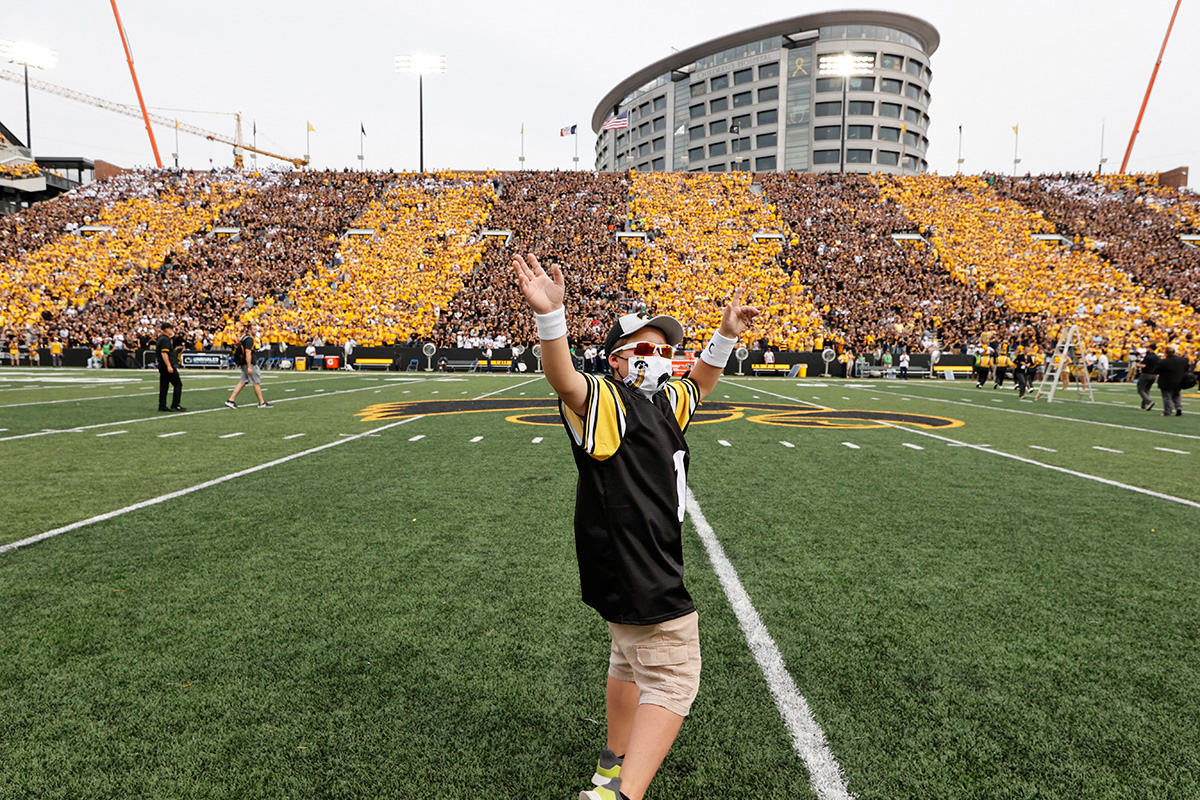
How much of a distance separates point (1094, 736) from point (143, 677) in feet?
13.0

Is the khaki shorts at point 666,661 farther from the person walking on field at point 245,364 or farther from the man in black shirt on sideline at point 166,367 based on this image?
the man in black shirt on sideline at point 166,367

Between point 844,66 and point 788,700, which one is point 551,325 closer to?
point 788,700

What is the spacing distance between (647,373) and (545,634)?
1842 millimetres

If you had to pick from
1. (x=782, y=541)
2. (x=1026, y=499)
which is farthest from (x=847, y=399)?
(x=782, y=541)

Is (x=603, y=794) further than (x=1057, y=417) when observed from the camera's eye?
No

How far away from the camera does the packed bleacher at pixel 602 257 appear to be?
1336 inches

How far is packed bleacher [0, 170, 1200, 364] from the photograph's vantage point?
111 feet

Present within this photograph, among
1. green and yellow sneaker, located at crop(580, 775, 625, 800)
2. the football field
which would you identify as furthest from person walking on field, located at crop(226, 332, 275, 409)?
green and yellow sneaker, located at crop(580, 775, 625, 800)

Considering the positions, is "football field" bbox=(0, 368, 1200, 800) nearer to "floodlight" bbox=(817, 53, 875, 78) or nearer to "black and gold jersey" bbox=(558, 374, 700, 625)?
"black and gold jersey" bbox=(558, 374, 700, 625)

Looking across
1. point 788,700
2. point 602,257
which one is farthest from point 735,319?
point 602,257

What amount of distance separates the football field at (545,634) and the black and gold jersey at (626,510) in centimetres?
74

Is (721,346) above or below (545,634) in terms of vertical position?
above

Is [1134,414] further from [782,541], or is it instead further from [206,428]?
[206,428]

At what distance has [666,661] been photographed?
2.08 metres
